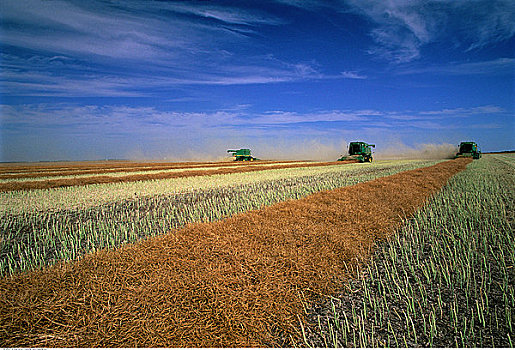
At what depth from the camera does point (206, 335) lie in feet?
7.66

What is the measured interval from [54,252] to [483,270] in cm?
673

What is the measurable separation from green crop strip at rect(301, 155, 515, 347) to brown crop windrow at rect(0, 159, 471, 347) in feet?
0.95

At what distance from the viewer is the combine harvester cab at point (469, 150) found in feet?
114

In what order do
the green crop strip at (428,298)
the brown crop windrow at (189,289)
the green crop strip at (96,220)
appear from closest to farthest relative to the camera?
the brown crop windrow at (189,289) → the green crop strip at (428,298) → the green crop strip at (96,220)

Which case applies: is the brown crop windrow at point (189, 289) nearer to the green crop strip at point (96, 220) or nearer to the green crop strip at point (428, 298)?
the green crop strip at point (428, 298)

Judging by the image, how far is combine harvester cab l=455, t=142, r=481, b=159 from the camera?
34.9 m

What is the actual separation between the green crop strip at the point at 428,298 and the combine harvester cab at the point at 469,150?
Answer: 37.5m

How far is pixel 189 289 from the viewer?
286cm

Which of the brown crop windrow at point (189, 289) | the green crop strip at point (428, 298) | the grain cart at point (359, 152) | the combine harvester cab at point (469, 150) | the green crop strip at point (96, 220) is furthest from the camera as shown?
the combine harvester cab at point (469, 150)

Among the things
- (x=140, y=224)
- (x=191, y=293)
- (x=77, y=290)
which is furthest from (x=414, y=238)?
(x=140, y=224)

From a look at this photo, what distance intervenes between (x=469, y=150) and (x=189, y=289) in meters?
43.8

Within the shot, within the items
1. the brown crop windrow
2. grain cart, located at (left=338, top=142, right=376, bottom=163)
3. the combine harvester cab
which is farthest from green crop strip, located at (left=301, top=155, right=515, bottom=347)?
the combine harvester cab

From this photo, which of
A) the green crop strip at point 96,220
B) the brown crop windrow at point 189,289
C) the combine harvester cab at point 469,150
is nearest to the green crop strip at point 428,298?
the brown crop windrow at point 189,289

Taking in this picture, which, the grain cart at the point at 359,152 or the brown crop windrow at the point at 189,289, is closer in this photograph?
the brown crop windrow at the point at 189,289
